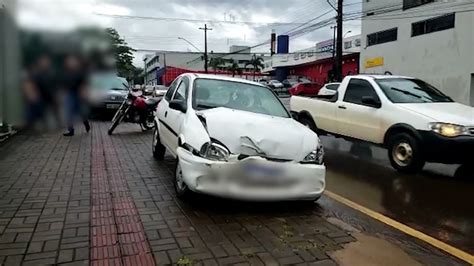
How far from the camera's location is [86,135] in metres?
10.1

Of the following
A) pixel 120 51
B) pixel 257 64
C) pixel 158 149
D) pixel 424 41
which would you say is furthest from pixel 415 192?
pixel 257 64

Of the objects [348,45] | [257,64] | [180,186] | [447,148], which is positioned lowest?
[180,186]

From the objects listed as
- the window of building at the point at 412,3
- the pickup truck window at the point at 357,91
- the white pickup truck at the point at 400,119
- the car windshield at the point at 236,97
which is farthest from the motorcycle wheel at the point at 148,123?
the window of building at the point at 412,3

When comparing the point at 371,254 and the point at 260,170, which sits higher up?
the point at 260,170

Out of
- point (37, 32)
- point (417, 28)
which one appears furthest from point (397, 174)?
point (417, 28)

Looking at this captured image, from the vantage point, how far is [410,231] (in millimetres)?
4332

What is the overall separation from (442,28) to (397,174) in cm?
2197

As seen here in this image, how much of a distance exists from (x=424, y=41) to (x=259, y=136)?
2586cm

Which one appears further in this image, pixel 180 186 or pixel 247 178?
pixel 180 186

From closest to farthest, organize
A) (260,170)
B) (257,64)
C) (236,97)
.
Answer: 1. (260,170)
2. (236,97)
3. (257,64)

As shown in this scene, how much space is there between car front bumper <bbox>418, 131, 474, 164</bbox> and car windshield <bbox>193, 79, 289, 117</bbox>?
7.41 ft

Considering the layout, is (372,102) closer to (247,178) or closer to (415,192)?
(415,192)

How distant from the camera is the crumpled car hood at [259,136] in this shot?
15.0 ft

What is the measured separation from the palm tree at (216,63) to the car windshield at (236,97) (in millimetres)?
63824
